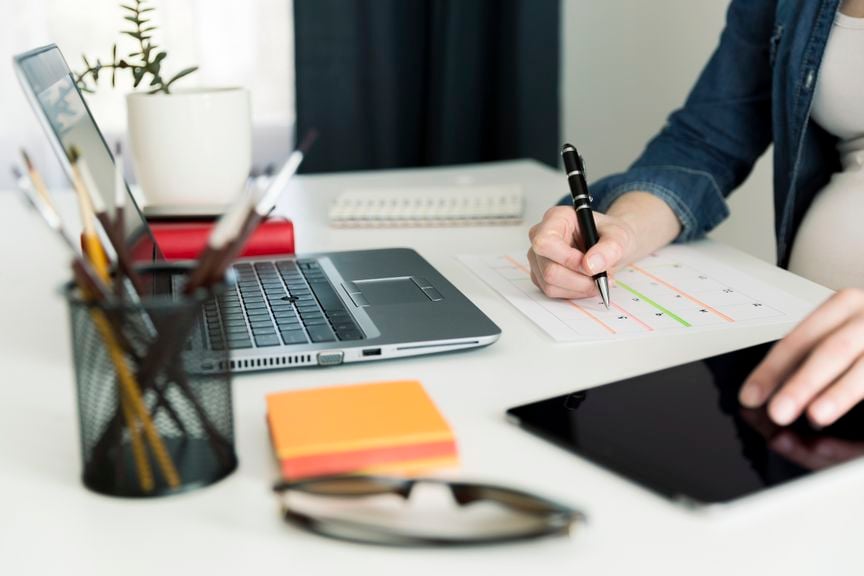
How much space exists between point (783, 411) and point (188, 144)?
0.74 metres

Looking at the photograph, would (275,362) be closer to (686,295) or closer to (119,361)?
(119,361)

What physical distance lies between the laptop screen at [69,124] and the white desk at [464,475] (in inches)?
5.8

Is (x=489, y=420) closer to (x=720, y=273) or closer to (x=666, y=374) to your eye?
(x=666, y=374)

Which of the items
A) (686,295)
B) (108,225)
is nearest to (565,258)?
(686,295)

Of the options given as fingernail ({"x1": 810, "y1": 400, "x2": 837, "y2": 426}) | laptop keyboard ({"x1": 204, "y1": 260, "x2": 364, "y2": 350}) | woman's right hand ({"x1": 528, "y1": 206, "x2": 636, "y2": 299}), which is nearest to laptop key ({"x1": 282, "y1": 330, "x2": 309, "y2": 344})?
laptop keyboard ({"x1": 204, "y1": 260, "x2": 364, "y2": 350})

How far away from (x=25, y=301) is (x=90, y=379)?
0.45m

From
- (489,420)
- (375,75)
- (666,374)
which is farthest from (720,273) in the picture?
(375,75)

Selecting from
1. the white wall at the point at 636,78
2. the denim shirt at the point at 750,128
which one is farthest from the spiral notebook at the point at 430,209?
the white wall at the point at 636,78

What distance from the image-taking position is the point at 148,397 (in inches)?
19.8

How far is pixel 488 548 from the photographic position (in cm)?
→ 48

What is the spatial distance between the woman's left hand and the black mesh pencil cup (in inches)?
12.6

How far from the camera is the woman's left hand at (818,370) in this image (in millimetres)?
580

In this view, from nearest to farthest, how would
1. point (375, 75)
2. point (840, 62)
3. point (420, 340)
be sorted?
point (420, 340) → point (840, 62) → point (375, 75)

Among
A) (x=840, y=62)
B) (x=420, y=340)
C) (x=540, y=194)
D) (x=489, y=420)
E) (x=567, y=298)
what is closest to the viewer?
(x=489, y=420)
